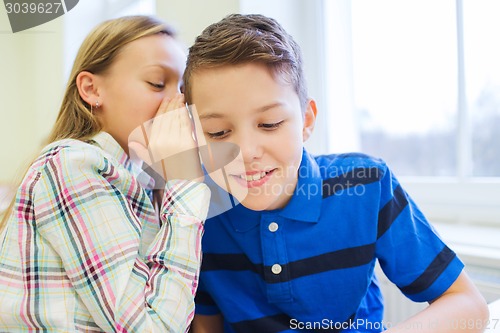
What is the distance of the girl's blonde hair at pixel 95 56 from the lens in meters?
0.98

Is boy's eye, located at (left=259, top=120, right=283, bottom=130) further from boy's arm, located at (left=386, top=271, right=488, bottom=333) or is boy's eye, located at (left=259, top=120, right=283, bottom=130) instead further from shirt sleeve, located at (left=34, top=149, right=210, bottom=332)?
boy's arm, located at (left=386, top=271, right=488, bottom=333)

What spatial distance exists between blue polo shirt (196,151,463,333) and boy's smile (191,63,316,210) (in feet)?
0.19

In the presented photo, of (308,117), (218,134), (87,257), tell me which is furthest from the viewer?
(308,117)

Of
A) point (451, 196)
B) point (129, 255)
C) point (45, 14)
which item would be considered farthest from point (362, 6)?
point (129, 255)

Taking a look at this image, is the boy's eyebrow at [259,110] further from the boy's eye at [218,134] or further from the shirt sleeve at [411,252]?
the shirt sleeve at [411,252]

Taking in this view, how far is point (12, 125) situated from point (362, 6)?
1.46 m

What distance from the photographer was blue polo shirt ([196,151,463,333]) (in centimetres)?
81

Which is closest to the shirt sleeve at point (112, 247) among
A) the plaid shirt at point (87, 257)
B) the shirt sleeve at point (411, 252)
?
the plaid shirt at point (87, 257)

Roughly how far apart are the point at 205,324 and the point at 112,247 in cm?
34

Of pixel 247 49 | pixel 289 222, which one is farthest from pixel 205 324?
pixel 247 49

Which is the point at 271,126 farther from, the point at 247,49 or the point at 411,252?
the point at 411,252

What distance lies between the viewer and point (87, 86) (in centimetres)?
100

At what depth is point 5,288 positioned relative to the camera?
0.75m

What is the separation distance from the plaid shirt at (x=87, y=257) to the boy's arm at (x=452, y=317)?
1.26 feet
